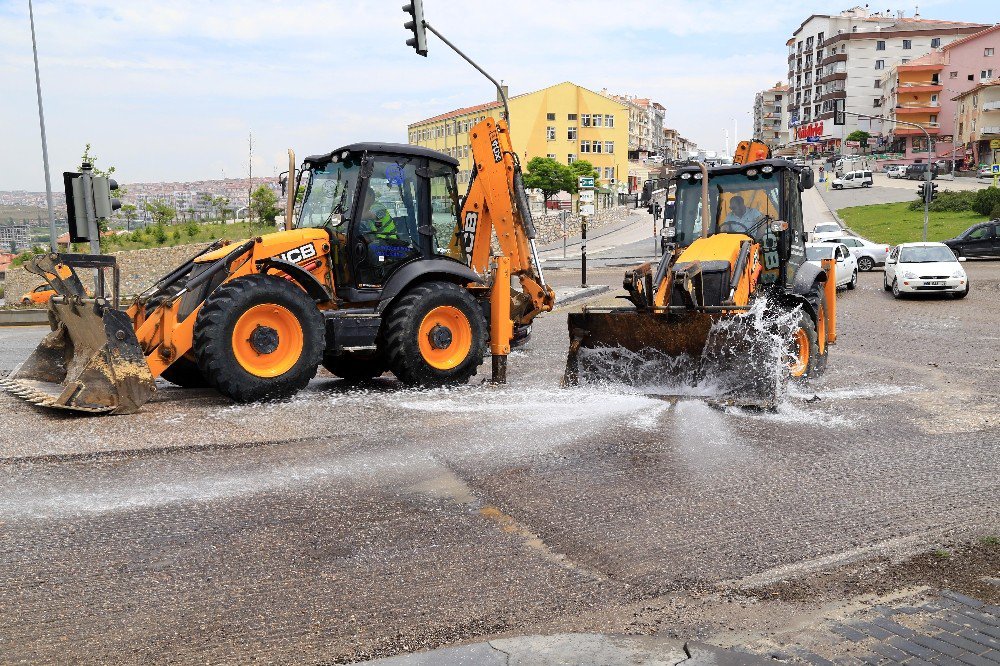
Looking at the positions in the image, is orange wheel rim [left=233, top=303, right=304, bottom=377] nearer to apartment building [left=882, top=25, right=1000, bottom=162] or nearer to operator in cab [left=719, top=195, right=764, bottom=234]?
operator in cab [left=719, top=195, right=764, bottom=234]

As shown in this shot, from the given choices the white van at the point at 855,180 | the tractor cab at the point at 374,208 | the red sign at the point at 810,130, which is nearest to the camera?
the tractor cab at the point at 374,208

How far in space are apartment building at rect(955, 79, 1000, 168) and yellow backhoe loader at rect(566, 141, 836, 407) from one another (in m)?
80.5

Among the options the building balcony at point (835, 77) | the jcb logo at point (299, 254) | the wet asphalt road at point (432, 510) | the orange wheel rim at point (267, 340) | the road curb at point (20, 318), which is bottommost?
the road curb at point (20, 318)

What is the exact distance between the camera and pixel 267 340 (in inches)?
359

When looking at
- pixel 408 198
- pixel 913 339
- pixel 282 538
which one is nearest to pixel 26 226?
pixel 408 198

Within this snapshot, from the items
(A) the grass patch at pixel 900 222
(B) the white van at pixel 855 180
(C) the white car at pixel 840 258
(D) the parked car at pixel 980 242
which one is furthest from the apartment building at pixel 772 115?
(C) the white car at pixel 840 258

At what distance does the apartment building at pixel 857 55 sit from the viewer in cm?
11712

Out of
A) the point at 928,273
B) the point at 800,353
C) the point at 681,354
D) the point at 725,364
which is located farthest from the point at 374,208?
the point at 928,273

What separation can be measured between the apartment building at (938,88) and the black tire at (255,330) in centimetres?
10475

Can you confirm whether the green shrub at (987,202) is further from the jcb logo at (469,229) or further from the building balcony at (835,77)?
the building balcony at (835,77)

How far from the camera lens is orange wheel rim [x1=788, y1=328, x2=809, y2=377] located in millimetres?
10359

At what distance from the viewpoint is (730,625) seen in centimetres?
437

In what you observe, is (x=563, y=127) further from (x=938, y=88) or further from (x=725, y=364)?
(x=725, y=364)

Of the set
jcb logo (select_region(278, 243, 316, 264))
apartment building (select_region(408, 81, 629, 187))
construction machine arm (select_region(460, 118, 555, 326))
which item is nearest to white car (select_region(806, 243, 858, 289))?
construction machine arm (select_region(460, 118, 555, 326))
